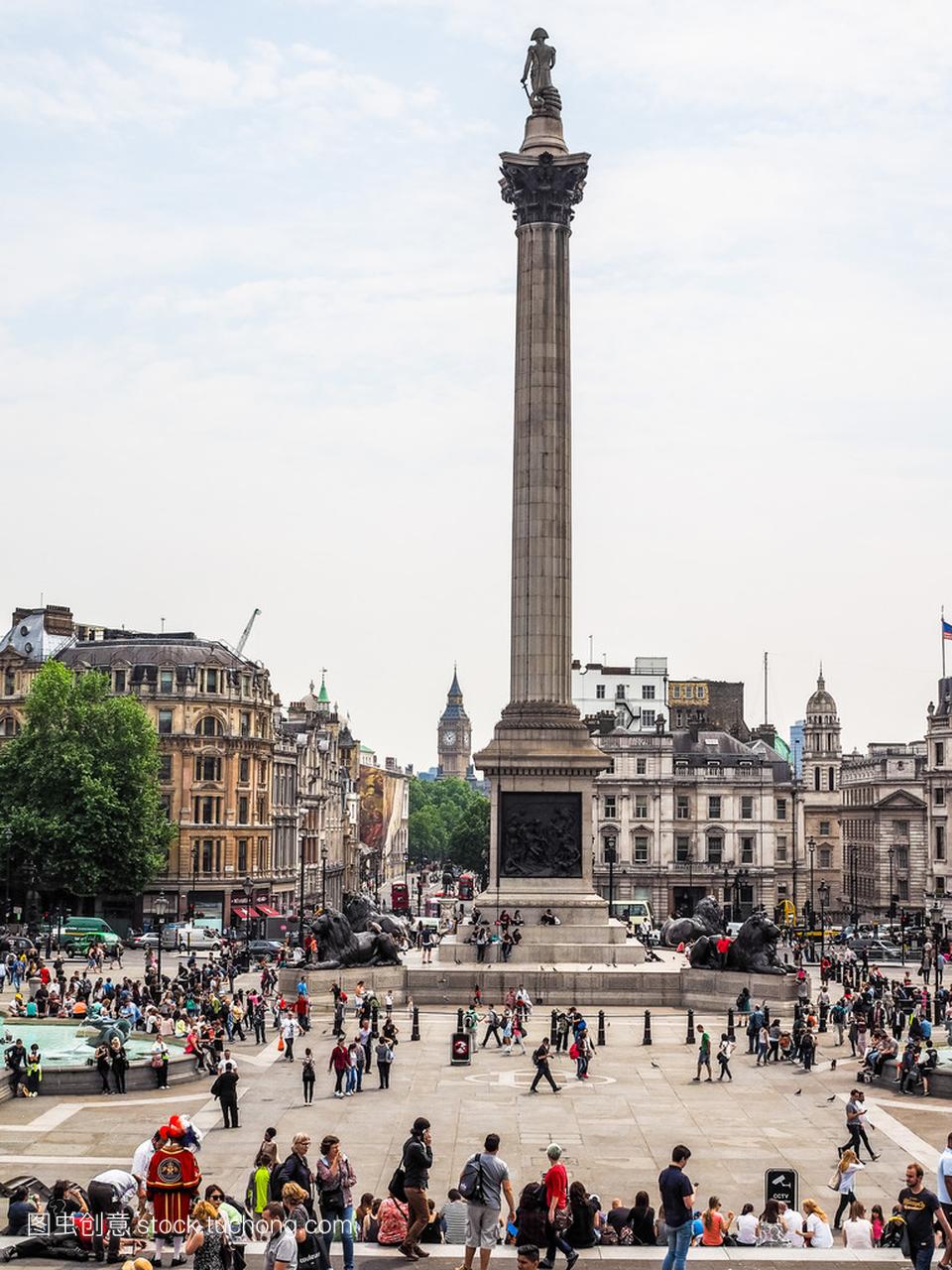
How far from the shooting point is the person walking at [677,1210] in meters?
19.7

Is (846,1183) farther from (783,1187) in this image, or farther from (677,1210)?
(677,1210)

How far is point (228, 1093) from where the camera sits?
1277 inches

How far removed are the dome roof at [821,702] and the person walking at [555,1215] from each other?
363ft

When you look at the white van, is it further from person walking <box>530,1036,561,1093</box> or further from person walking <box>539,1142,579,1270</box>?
person walking <box>539,1142,579,1270</box>

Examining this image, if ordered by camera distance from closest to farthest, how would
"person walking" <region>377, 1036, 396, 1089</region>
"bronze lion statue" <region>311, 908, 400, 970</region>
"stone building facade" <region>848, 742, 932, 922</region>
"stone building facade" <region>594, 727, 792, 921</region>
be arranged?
"person walking" <region>377, 1036, 396, 1089</region>, "bronze lion statue" <region>311, 908, 400, 970</region>, "stone building facade" <region>594, 727, 792, 921</region>, "stone building facade" <region>848, 742, 932, 922</region>

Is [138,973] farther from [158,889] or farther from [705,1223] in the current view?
[705,1223]

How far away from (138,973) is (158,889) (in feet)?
92.3

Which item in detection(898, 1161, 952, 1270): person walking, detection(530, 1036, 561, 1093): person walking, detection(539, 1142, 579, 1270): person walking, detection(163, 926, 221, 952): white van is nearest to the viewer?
detection(898, 1161, 952, 1270): person walking

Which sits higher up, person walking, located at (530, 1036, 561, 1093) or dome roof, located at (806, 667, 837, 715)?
dome roof, located at (806, 667, 837, 715)

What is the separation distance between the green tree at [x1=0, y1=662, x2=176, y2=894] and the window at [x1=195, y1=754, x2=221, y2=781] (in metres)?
8.24

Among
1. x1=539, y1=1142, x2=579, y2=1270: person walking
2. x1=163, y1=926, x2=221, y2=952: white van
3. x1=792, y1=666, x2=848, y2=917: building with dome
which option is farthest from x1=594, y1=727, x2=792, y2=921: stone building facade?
x1=539, y1=1142, x2=579, y2=1270: person walking

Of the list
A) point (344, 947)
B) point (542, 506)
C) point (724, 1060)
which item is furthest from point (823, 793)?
point (724, 1060)

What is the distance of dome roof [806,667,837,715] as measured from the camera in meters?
129

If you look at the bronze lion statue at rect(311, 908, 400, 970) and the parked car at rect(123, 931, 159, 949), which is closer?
the bronze lion statue at rect(311, 908, 400, 970)
